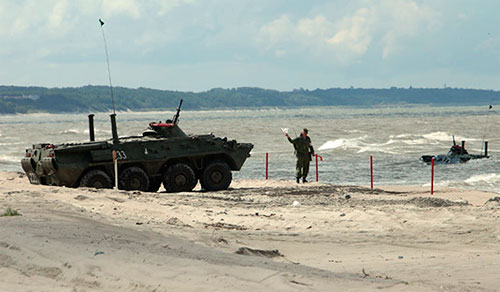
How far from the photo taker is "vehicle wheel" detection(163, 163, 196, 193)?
18672 millimetres

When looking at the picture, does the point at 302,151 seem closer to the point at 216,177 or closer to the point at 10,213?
the point at 216,177

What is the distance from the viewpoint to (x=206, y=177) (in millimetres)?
19219

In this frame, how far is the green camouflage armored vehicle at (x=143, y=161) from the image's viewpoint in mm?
17391

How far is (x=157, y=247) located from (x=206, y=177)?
34.0 feet

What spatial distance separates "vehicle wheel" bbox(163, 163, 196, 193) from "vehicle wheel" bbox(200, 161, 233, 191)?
332 millimetres

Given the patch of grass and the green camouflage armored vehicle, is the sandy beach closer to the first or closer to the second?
the patch of grass

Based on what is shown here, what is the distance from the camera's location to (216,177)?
763 inches

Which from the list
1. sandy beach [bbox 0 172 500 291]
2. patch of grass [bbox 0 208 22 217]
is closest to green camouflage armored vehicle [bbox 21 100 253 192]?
sandy beach [bbox 0 172 500 291]

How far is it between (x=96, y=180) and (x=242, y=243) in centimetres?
804

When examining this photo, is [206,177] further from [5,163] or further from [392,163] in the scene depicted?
[5,163]

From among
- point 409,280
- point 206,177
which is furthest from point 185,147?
point 409,280

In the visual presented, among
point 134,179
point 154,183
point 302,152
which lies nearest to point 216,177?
point 154,183

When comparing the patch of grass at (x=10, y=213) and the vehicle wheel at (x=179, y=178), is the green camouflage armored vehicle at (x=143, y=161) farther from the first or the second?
the patch of grass at (x=10, y=213)

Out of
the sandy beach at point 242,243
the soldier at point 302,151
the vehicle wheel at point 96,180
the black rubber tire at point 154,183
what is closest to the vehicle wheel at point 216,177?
the black rubber tire at point 154,183
